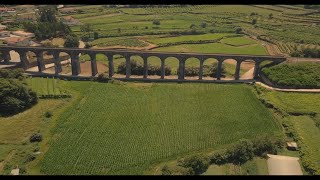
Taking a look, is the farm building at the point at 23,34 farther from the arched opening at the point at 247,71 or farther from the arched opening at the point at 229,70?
the arched opening at the point at 247,71

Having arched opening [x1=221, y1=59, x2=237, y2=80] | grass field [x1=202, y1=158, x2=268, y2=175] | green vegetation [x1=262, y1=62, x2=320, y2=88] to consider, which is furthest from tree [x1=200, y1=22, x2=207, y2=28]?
grass field [x1=202, y1=158, x2=268, y2=175]

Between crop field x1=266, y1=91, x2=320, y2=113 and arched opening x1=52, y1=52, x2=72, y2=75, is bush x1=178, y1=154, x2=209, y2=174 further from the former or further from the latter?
arched opening x1=52, y1=52, x2=72, y2=75

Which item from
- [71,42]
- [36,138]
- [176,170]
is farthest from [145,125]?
[71,42]

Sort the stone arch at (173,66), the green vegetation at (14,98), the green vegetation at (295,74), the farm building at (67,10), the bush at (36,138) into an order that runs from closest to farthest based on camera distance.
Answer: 1. the bush at (36,138)
2. the green vegetation at (14,98)
3. the green vegetation at (295,74)
4. the stone arch at (173,66)
5. the farm building at (67,10)

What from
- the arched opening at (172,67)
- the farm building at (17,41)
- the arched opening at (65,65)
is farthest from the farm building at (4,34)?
the arched opening at (172,67)

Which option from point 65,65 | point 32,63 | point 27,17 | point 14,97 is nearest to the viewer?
point 14,97

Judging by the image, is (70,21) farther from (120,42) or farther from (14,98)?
(14,98)
